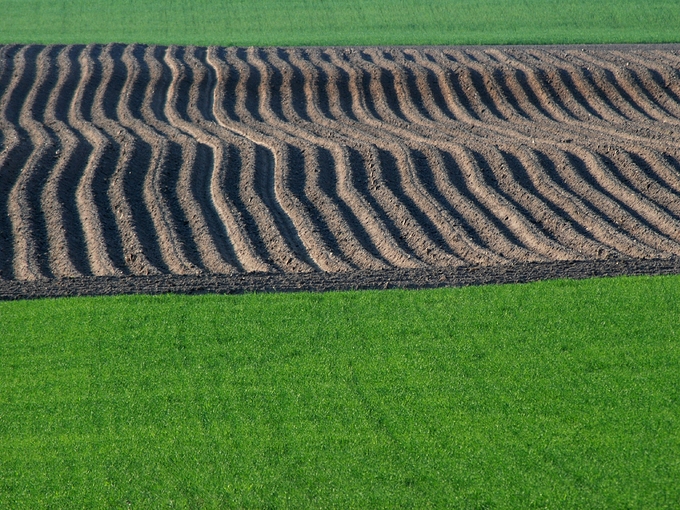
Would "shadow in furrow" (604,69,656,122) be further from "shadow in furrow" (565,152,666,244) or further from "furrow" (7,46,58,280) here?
"furrow" (7,46,58,280)

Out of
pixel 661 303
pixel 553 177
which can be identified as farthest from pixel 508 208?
pixel 661 303

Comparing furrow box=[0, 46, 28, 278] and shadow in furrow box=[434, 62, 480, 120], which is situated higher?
shadow in furrow box=[434, 62, 480, 120]

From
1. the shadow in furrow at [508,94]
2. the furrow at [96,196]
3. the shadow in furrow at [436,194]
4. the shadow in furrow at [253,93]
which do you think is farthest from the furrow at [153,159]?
the shadow in furrow at [508,94]

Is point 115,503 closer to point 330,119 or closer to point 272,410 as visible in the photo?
point 272,410

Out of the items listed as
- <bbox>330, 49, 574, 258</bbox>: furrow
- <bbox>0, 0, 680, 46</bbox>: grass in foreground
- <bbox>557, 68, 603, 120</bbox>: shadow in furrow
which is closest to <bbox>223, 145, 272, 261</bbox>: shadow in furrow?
<bbox>330, 49, 574, 258</bbox>: furrow

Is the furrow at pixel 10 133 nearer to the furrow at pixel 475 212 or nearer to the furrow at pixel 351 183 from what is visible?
the furrow at pixel 351 183

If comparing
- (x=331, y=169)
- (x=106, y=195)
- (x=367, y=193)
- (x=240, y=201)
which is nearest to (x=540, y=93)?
(x=331, y=169)
